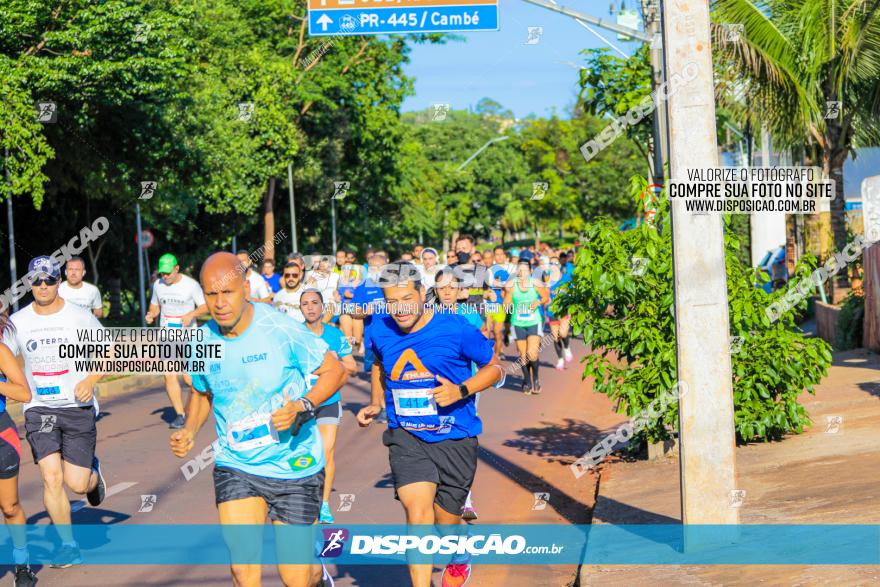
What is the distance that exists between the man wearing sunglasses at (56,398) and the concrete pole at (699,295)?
12.5ft

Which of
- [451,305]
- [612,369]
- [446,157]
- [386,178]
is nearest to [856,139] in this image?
[612,369]

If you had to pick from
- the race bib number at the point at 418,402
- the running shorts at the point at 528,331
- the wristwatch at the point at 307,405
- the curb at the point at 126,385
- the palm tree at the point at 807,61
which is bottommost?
the curb at the point at 126,385

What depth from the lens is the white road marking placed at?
30.2ft

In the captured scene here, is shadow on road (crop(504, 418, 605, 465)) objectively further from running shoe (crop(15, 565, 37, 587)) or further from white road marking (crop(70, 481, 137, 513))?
running shoe (crop(15, 565, 37, 587))

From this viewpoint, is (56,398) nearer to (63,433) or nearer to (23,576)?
(63,433)

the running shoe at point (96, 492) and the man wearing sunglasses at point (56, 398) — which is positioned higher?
the man wearing sunglasses at point (56, 398)

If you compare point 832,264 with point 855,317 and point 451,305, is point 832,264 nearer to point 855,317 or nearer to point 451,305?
point 855,317

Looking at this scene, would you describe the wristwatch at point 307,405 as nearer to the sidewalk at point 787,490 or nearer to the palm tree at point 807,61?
the sidewalk at point 787,490

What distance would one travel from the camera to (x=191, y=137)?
2625cm

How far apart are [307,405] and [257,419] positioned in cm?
27

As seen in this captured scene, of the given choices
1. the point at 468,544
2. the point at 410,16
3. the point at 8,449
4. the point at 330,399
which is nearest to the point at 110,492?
the point at 330,399

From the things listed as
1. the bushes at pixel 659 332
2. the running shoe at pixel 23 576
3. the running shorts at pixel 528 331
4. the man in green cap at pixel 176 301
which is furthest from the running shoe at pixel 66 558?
the running shorts at pixel 528 331

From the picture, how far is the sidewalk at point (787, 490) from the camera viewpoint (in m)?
6.04

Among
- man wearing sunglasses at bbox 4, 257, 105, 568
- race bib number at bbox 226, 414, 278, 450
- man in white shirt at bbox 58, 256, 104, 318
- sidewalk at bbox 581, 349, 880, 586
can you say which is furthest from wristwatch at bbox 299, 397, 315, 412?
man in white shirt at bbox 58, 256, 104, 318
